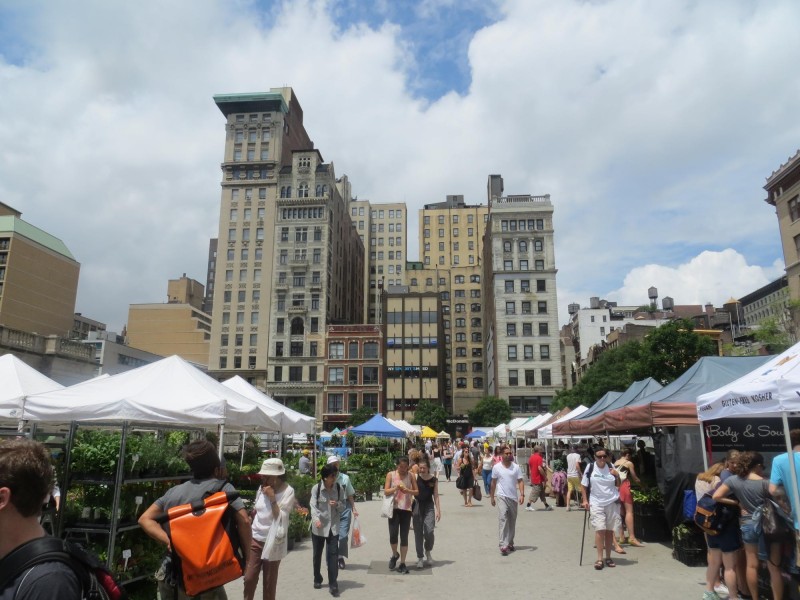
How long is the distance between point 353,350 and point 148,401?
68.8 m

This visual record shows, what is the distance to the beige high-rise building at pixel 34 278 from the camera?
68.2 metres

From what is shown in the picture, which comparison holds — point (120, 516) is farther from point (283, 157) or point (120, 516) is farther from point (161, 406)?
point (283, 157)

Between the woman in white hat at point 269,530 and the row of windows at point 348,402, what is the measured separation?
228 ft

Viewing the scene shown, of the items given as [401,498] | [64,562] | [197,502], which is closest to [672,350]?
[401,498]

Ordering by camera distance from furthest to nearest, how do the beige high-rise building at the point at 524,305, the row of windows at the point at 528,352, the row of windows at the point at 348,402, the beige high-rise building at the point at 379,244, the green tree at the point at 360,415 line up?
the beige high-rise building at the point at 379,244, the row of windows at the point at 528,352, the beige high-rise building at the point at 524,305, the row of windows at the point at 348,402, the green tree at the point at 360,415

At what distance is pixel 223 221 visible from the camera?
8306 cm

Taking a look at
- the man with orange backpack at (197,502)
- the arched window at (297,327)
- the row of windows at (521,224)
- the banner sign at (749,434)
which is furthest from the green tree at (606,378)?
the man with orange backpack at (197,502)

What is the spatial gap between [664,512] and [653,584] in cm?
395

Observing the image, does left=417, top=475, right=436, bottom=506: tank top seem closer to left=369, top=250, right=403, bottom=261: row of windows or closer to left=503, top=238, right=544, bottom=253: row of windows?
left=503, top=238, right=544, bottom=253: row of windows

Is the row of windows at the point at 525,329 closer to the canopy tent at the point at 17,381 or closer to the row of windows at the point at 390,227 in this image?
the row of windows at the point at 390,227

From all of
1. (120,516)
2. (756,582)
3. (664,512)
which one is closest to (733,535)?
(756,582)

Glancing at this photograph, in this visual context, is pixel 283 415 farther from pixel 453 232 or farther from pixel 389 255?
pixel 453 232

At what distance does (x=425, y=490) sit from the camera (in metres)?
10.2

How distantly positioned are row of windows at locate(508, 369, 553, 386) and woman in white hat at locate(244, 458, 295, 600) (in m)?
72.1
